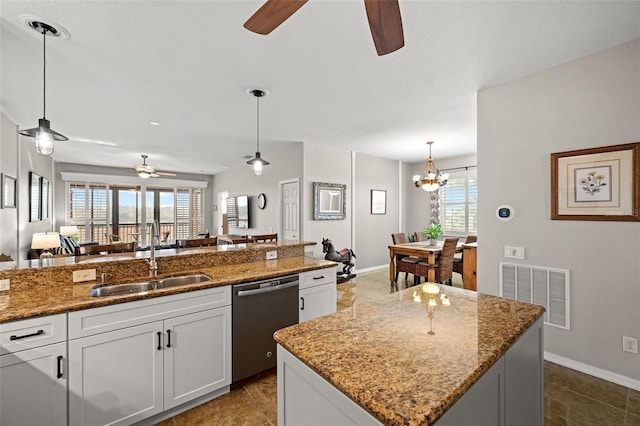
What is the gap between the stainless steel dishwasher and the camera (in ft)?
6.86

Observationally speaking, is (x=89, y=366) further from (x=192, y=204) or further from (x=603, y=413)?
(x=192, y=204)

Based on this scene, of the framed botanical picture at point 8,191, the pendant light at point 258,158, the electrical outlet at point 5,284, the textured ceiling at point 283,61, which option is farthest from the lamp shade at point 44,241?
the pendant light at point 258,158

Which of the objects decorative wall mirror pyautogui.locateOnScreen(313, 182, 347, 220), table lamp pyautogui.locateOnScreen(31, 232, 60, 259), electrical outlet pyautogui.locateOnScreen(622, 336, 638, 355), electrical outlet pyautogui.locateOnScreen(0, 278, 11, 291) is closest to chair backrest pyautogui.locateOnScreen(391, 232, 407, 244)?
decorative wall mirror pyautogui.locateOnScreen(313, 182, 347, 220)

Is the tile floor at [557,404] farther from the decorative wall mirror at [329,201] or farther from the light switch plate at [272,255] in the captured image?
the decorative wall mirror at [329,201]

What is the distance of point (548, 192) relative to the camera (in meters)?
2.54

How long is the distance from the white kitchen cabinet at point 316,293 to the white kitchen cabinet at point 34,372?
154 centimetres

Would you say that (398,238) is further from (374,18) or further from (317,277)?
(374,18)

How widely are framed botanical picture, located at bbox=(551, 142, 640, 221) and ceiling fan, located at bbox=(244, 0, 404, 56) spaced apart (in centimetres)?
205

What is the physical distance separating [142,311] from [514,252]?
125 inches

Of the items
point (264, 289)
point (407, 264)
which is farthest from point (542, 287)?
point (264, 289)

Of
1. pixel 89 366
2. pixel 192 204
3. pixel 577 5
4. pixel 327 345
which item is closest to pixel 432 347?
pixel 327 345

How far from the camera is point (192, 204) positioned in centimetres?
934

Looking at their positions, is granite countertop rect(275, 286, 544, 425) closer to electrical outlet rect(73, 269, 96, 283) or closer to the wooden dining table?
electrical outlet rect(73, 269, 96, 283)

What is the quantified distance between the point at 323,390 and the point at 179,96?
10.9 feet
